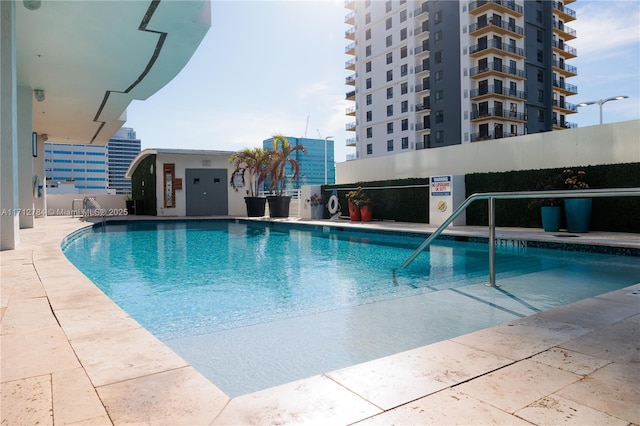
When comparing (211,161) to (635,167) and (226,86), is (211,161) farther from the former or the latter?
(635,167)

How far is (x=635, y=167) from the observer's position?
348 inches

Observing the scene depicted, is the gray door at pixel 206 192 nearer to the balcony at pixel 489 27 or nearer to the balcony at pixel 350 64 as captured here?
the balcony at pixel 489 27

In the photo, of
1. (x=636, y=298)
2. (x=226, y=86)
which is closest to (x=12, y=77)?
(x=636, y=298)

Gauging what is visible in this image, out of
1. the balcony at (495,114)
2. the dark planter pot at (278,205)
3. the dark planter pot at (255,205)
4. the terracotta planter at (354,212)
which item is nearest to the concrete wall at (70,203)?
the dark planter pot at (255,205)

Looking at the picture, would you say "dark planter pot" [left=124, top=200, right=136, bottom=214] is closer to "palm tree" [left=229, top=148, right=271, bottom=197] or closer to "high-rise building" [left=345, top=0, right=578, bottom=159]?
"palm tree" [left=229, top=148, right=271, bottom=197]

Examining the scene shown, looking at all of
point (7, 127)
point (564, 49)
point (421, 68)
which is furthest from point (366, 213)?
point (564, 49)

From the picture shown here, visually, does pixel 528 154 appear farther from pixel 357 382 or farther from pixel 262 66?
pixel 357 382

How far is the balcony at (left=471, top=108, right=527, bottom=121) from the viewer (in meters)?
36.2

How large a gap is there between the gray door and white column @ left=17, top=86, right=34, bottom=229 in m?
9.39

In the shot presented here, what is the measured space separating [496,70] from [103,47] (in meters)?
35.3

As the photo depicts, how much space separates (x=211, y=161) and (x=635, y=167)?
17063 mm

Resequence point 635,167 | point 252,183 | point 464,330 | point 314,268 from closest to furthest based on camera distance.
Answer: point 464,330, point 314,268, point 635,167, point 252,183

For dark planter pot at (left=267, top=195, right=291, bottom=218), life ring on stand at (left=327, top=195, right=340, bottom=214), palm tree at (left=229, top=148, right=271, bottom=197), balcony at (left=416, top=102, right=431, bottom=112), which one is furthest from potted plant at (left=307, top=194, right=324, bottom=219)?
balcony at (left=416, top=102, right=431, bottom=112)

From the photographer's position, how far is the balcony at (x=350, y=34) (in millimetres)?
51531
